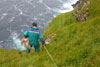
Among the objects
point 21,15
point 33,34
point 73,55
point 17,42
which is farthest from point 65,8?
point 73,55

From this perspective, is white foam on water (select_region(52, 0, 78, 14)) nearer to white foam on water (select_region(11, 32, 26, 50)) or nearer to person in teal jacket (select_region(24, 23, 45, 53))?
white foam on water (select_region(11, 32, 26, 50))

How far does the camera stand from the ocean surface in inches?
1767

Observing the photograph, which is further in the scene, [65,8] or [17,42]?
[65,8]

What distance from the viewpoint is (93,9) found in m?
21.7

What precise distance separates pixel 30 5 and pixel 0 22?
1685 centimetres

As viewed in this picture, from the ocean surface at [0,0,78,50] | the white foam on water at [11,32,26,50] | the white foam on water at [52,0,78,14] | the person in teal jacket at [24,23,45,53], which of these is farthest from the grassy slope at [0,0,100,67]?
the white foam on water at [52,0,78,14]

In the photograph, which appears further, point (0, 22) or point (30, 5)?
point (30, 5)

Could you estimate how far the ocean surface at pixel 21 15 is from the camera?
44875 mm

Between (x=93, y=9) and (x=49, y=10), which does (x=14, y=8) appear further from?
(x=93, y=9)

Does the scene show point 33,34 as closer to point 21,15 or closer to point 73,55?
point 73,55

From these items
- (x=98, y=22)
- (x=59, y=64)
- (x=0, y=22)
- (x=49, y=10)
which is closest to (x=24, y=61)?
(x=59, y=64)

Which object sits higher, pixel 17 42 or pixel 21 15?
pixel 21 15

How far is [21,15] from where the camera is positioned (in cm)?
5591

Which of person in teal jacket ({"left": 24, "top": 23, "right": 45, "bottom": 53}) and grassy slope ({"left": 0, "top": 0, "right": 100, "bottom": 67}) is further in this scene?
person in teal jacket ({"left": 24, "top": 23, "right": 45, "bottom": 53})
